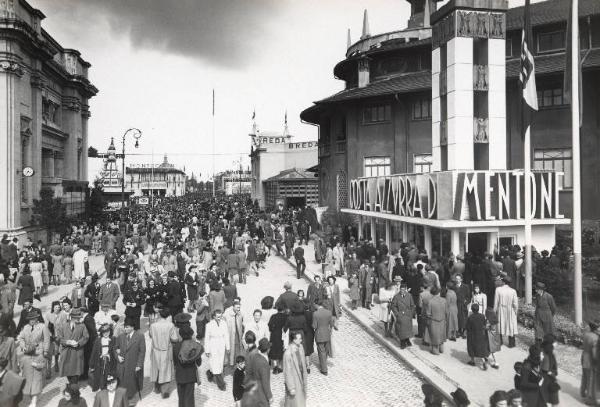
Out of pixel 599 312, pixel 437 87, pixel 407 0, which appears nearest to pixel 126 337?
pixel 599 312

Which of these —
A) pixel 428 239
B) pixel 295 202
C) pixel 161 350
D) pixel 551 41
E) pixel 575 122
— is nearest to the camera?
pixel 161 350

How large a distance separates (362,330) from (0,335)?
8696 mm

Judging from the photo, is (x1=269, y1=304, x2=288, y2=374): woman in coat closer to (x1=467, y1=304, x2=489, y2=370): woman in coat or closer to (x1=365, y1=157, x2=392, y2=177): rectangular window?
(x1=467, y1=304, x2=489, y2=370): woman in coat

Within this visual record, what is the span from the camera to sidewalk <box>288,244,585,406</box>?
29.1ft

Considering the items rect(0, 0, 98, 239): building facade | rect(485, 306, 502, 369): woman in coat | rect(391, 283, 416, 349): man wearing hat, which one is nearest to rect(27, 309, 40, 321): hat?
rect(391, 283, 416, 349): man wearing hat

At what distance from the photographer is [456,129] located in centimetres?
1888

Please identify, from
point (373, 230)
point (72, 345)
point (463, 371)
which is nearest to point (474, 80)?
point (373, 230)

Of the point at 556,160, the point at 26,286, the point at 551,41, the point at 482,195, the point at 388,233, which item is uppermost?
the point at 551,41

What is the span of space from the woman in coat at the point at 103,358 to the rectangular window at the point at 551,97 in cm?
2643

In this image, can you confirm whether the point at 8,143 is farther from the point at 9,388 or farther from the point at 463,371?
the point at 463,371

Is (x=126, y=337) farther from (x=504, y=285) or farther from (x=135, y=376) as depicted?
(x=504, y=285)

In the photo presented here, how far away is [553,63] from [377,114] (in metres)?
10.9

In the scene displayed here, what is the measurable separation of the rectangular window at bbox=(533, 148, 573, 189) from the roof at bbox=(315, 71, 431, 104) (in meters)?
7.43

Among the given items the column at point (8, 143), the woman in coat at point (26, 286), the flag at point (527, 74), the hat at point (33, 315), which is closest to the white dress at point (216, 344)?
the hat at point (33, 315)
